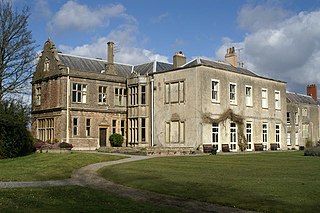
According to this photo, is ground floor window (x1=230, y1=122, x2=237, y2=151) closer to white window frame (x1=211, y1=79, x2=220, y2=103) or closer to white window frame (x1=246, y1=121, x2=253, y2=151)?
white window frame (x1=246, y1=121, x2=253, y2=151)

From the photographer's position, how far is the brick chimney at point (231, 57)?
44.3m

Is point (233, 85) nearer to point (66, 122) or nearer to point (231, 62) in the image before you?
point (231, 62)

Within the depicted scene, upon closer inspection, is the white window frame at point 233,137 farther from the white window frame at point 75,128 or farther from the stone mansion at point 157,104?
the white window frame at point 75,128

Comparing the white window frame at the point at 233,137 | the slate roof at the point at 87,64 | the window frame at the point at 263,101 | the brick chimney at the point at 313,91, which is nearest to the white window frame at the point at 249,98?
the window frame at the point at 263,101

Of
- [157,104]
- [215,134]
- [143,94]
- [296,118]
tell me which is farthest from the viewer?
[296,118]

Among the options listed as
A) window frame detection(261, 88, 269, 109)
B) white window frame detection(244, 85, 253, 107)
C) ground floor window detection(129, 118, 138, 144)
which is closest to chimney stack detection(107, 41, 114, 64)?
ground floor window detection(129, 118, 138, 144)

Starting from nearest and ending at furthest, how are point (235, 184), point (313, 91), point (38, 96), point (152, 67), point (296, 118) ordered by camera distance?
point (235, 184) → point (38, 96) → point (152, 67) → point (296, 118) → point (313, 91)

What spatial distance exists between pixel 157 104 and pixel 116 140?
5618 mm

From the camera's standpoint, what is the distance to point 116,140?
4053 cm

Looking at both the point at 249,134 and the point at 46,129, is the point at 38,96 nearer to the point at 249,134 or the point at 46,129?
the point at 46,129

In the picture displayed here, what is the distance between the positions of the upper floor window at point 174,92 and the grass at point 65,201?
74.5 feet

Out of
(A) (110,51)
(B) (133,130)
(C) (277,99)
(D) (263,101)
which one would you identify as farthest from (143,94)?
(C) (277,99)

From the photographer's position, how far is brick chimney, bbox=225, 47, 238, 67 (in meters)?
44.3

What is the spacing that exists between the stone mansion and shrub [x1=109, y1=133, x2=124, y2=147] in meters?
0.81
